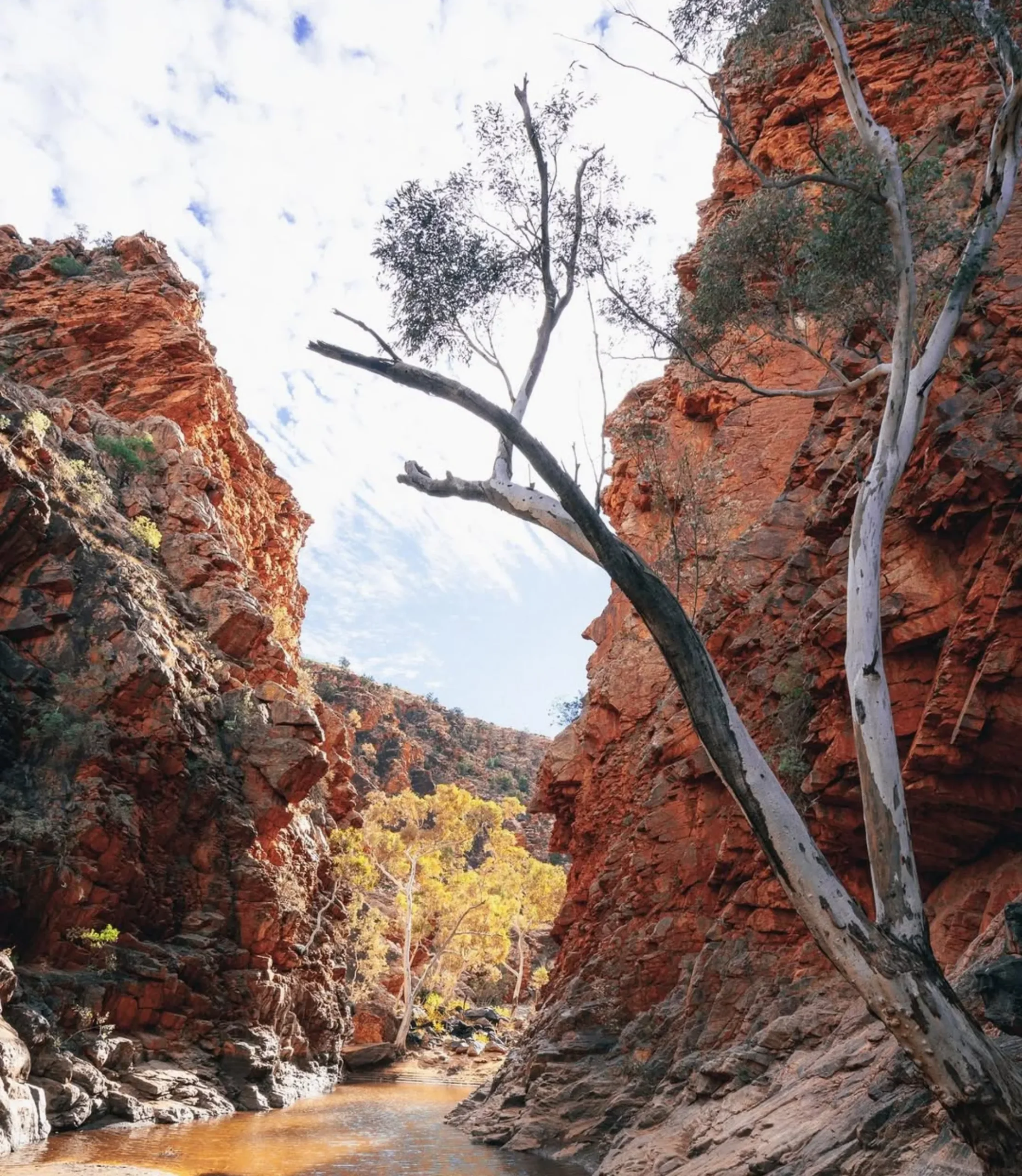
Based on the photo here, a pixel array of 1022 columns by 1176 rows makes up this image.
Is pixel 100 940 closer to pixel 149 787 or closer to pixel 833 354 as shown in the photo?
pixel 149 787

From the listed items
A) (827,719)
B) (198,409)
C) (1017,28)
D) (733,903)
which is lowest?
(733,903)

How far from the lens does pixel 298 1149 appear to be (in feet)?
43.0

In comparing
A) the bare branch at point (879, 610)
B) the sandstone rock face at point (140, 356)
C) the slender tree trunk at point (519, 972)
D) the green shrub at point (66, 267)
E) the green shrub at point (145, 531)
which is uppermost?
the green shrub at point (66, 267)

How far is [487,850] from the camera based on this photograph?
57.3 m

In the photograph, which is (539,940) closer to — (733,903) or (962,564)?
(733,903)

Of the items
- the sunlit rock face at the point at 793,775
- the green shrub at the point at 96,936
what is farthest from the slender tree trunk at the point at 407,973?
the green shrub at the point at 96,936

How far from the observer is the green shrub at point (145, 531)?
24938 mm

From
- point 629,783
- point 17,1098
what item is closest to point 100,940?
point 17,1098

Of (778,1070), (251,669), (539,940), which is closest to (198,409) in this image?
(251,669)

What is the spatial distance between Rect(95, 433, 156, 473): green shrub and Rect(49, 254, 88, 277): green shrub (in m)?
11.8

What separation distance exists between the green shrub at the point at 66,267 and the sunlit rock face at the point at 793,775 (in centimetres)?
2799

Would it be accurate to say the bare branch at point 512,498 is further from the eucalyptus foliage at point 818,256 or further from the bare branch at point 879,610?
the eucalyptus foliage at point 818,256

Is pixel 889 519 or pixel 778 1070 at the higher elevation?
pixel 889 519

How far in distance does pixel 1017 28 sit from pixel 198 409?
95.0ft
